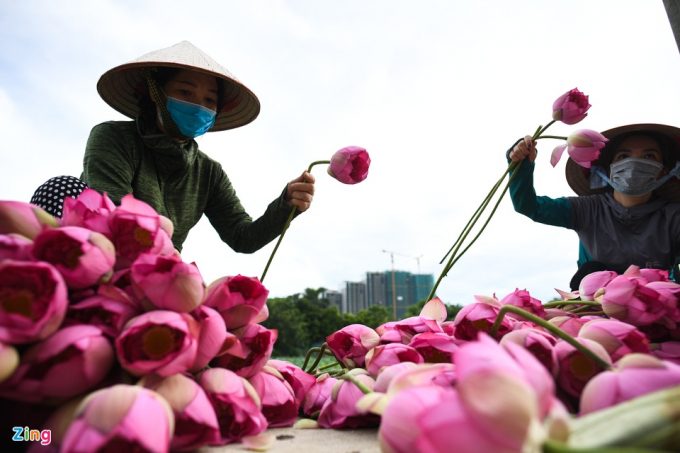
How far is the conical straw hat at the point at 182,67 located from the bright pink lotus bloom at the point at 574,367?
1.47m

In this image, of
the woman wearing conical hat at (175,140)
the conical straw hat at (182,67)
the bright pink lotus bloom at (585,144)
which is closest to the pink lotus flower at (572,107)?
the bright pink lotus bloom at (585,144)

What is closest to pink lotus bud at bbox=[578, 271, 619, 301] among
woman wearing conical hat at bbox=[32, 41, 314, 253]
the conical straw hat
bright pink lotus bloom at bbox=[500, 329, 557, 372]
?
bright pink lotus bloom at bbox=[500, 329, 557, 372]

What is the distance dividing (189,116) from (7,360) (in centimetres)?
146

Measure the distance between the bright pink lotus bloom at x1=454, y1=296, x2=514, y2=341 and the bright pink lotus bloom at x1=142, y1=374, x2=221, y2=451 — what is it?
471 mm

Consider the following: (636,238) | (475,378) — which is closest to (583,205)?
(636,238)

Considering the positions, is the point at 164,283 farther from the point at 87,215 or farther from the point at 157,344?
the point at 87,215

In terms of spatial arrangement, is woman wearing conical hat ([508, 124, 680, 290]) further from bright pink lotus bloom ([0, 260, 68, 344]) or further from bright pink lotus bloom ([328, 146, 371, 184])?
bright pink lotus bloom ([0, 260, 68, 344])

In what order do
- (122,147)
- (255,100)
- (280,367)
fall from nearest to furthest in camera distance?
1. (280,367)
2. (122,147)
3. (255,100)

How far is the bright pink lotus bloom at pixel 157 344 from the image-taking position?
473 mm

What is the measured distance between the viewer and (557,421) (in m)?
0.32

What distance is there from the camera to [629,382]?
44cm

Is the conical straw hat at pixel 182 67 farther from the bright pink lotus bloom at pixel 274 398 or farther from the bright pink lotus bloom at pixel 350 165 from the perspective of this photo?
the bright pink lotus bloom at pixel 274 398

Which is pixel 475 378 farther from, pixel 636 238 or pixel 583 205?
pixel 583 205

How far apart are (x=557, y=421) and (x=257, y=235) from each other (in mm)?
1714
